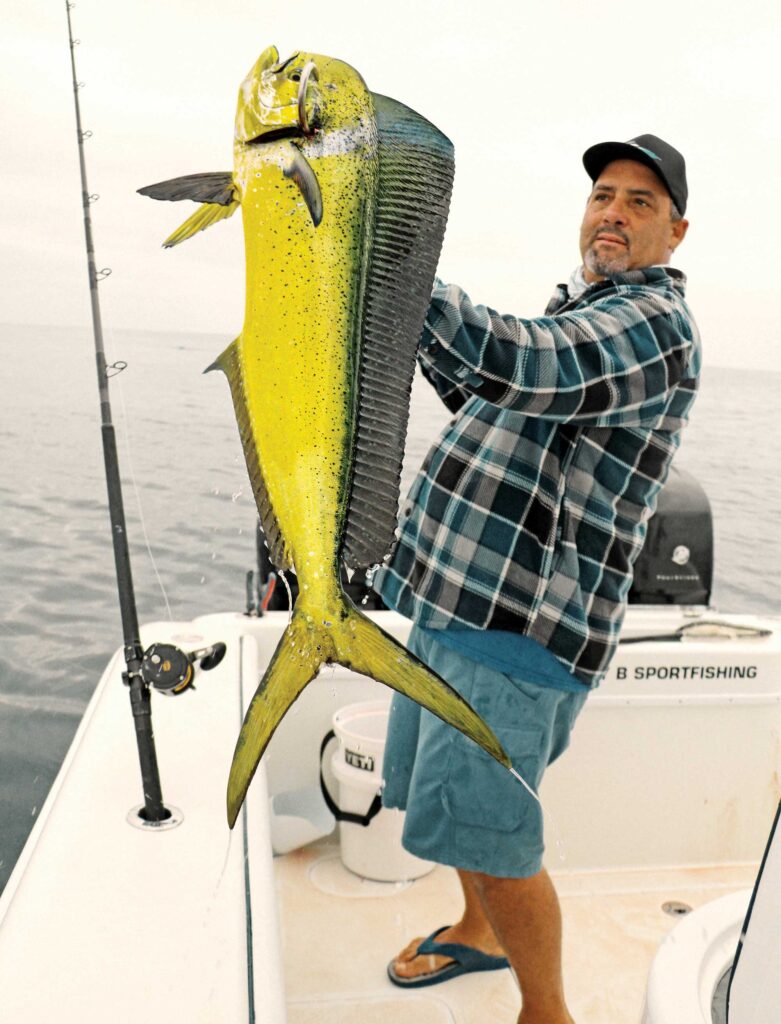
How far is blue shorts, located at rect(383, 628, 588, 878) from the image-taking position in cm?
190

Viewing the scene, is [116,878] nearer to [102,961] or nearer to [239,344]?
[102,961]

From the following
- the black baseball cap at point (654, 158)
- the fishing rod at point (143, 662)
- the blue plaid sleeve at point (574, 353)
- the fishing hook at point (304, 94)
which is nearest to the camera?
the fishing hook at point (304, 94)

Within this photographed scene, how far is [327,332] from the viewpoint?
713 mm

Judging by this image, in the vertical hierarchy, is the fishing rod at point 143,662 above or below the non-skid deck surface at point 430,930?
above

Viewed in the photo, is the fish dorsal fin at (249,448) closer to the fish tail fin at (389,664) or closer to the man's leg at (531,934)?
the fish tail fin at (389,664)

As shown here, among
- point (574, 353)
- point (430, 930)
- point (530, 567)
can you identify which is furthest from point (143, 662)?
point (430, 930)

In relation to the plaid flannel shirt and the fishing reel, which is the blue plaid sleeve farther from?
the fishing reel

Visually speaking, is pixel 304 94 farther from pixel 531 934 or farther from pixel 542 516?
pixel 531 934

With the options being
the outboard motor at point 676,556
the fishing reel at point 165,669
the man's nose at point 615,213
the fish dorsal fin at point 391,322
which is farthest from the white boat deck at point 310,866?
the man's nose at point 615,213

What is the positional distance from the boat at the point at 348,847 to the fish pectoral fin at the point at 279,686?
55 cm

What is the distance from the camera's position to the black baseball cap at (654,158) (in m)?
1.94

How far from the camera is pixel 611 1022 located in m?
2.41

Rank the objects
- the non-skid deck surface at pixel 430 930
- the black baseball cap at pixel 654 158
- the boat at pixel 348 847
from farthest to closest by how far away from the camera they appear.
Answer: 1. the non-skid deck surface at pixel 430 930
2. the black baseball cap at pixel 654 158
3. the boat at pixel 348 847

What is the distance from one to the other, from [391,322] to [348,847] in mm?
2540
